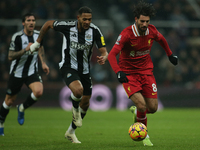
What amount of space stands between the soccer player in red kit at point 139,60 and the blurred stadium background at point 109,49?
29.2 ft

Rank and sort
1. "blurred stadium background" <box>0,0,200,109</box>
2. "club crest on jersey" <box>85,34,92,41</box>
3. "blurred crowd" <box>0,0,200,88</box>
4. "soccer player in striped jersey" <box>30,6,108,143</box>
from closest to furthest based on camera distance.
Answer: "soccer player in striped jersey" <box>30,6,108,143</box> → "club crest on jersey" <box>85,34,92,41</box> → "blurred stadium background" <box>0,0,200,109</box> → "blurred crowd" <box>0,0,200,88</box>

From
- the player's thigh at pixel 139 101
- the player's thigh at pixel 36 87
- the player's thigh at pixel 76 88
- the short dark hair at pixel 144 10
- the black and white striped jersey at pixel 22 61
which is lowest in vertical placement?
the player's thigh at pixel 139 101

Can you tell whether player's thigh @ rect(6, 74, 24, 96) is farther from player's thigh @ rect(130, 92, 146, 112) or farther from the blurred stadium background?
the blurred stadium background

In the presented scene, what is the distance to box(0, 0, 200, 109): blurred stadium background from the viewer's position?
15594 millimetres

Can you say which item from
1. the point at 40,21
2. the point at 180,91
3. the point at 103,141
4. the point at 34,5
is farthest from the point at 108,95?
the point at 103,141

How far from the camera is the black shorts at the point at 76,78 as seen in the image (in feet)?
21.4

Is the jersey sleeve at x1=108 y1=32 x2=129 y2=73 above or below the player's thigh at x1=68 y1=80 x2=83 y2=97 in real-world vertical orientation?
above

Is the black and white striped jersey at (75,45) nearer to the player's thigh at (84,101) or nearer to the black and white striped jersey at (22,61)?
the player's thigh at (84,101)

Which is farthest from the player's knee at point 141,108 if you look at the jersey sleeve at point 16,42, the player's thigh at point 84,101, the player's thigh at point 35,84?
the jersey sleeve at point 16,42

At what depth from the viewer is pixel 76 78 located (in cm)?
652

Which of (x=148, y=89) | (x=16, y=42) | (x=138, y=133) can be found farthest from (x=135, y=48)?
(x=16, y=42)

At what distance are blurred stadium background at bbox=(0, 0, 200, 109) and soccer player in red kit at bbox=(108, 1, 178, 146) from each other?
29.2 feet

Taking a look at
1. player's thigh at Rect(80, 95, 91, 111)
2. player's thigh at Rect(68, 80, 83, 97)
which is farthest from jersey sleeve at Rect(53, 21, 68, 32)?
player's thigh at Rect(80, 95, 91, 111)

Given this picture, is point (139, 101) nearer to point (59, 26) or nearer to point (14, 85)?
point (59, 26)
